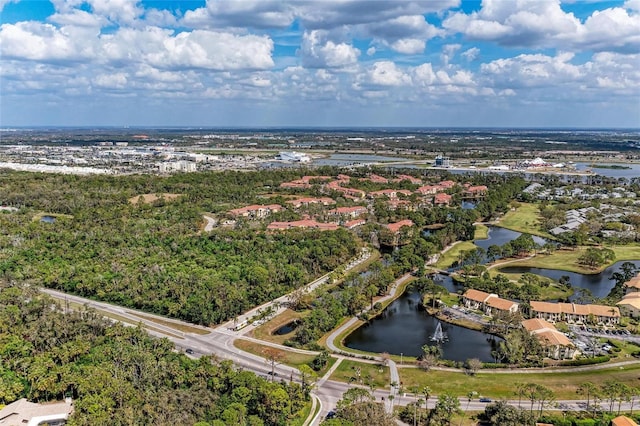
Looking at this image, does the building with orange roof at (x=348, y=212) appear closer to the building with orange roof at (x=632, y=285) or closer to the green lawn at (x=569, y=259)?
the green lawn at (x=569, y=259)

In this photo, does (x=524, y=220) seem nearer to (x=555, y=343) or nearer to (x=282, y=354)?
(x=555, y=343)

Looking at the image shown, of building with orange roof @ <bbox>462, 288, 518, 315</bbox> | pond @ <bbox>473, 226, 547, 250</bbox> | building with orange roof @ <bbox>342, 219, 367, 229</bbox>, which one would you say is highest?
building with orange roof @ <bbox>342, 219, 367, 229</bbox>

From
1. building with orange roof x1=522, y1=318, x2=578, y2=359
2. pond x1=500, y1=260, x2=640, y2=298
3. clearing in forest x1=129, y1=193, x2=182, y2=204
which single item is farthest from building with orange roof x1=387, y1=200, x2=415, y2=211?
building with orange roof x1=522, y1=318, x2=578, y2=359

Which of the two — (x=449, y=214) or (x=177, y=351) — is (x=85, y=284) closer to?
(x=177, y=351)

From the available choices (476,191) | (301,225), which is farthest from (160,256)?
(476,191)

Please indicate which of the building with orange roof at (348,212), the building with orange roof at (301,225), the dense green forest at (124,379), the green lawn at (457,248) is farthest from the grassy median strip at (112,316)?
the building with orange roof at (348,212)

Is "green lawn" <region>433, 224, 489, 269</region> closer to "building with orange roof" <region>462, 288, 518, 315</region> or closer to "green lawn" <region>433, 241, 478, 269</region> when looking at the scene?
"green lawn" <region>433, 241, 478, 269</region>
